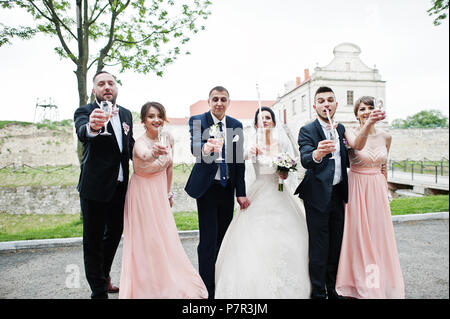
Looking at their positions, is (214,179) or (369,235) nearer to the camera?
(369,235)

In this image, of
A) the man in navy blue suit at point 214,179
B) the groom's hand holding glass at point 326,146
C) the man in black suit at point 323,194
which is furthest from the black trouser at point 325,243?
the man in navy blue suit at point 214,179

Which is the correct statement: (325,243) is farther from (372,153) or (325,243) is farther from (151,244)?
(151,244)

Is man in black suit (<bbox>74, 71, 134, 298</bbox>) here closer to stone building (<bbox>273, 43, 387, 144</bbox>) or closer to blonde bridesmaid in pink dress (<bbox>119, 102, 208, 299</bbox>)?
blonde bridesmaid in pink dress (<bbox>119, 102, 208, 299</bbox>)

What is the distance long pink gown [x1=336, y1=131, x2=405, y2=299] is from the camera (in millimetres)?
3064

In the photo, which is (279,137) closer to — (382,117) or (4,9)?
(382,117)

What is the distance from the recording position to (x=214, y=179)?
329 centimetres

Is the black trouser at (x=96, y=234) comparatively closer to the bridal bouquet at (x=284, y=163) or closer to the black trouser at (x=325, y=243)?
the bridal bouquet at (x=284, y=163)

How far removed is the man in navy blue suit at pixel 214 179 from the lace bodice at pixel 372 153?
1412 mm

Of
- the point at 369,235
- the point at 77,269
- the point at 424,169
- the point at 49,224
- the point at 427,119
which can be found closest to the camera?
the point at 369,235

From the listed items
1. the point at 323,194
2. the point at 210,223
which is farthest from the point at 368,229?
the point at 210,223

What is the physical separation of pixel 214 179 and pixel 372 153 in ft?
6.43

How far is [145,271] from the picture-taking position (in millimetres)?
2920

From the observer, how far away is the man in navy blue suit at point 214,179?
3195 millimetres
